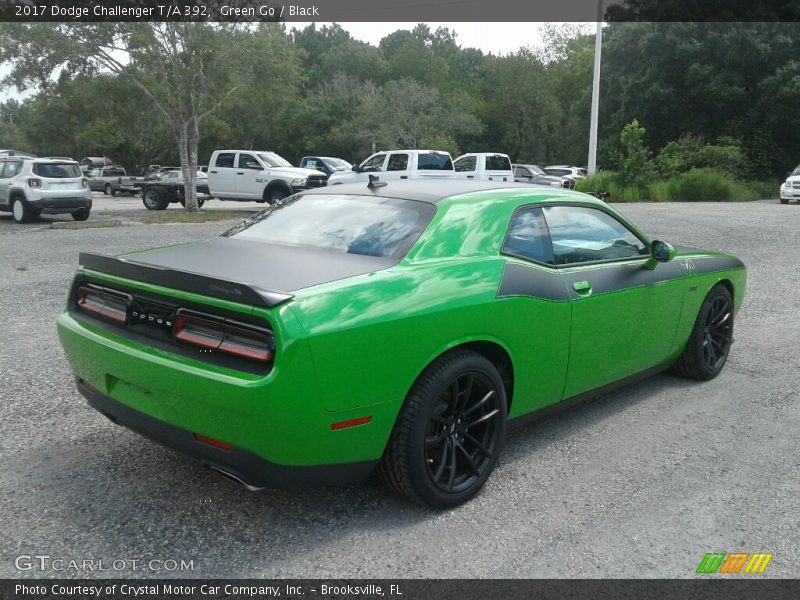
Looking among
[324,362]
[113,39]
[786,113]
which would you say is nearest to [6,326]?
[324,362]

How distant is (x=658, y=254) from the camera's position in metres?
4.35

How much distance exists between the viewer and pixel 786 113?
35344 millimetres

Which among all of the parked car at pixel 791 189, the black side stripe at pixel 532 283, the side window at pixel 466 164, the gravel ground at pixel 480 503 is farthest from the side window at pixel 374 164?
the black side stripe at pixel 532 283

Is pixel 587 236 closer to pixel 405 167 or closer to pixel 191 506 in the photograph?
pixel 191 506

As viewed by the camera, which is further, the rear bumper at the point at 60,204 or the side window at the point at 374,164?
the side window at the point at 374,164

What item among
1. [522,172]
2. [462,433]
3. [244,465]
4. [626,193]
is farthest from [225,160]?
[244,465]

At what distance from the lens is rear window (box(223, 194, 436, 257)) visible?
11.4 feet

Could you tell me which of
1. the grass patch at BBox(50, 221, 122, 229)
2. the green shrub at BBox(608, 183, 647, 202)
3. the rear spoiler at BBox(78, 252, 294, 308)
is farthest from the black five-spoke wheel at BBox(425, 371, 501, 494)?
the green shrub at BBox(608, 183, 647, 202)

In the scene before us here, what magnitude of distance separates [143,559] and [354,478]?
885 mm

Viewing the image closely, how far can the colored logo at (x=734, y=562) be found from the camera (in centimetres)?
284

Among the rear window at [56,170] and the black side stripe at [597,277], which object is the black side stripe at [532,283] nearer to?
the black side stripe at [597,277]

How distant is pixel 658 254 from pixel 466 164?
2120cm

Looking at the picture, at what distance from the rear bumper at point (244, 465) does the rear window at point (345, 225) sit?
3.40 feet

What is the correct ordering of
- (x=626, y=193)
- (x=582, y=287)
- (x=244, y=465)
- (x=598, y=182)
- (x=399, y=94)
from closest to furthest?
(x=244, y=465), (x=582, y=287), (x=626, y=193), (x=598, y=182), (x=399, y=94)
